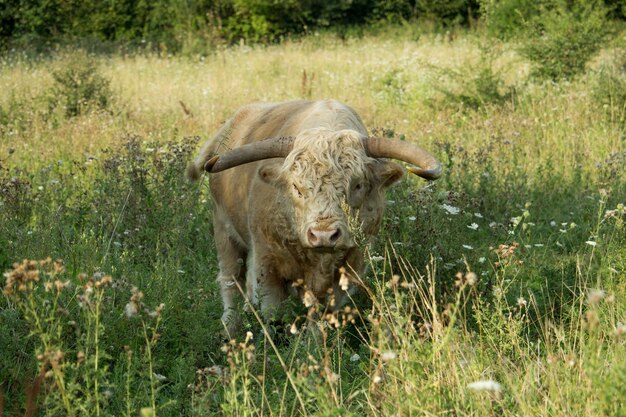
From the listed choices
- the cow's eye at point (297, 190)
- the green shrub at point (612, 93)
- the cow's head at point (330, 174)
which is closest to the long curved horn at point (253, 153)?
the cow's head at point (330, 174)

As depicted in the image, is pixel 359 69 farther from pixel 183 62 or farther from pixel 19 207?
pixel 19 207

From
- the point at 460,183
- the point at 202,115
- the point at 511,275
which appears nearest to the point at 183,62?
the point at 202,115

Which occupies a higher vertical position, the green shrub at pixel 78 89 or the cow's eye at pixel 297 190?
the cow's eye at pixel 297 190

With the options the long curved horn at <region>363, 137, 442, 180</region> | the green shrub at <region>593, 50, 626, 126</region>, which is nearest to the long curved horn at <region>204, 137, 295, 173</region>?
the long curved horn at <region>363, 137, 442, 180</region>

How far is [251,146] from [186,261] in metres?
1.74

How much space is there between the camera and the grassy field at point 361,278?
3.65 metres

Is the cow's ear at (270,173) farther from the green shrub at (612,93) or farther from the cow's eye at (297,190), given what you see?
the green shrub at (612,93)

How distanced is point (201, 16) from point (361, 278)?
102ft

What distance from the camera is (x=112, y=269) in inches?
230

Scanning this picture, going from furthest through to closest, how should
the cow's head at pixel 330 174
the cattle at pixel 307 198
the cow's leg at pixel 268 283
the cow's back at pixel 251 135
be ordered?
the cow's back at pixel 251 135 < the cow's leg at pixel 268 283 < the cattle at pixel 307 198 < the cow's head at pixel 330 174

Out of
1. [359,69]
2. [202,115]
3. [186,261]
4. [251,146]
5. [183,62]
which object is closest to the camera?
[251,146]

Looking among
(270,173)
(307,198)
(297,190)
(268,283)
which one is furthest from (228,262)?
(307,198)

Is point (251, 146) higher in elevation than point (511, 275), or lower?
higher

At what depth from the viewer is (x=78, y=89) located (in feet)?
44.1
